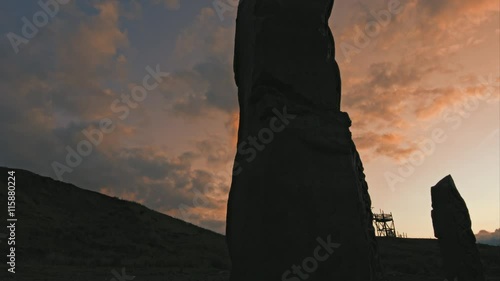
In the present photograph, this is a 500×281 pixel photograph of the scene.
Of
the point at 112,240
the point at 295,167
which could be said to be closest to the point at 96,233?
the point at 112,240

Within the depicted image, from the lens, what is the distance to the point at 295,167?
3549 millimetres

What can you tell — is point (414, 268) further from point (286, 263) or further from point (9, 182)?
point (9, 182)

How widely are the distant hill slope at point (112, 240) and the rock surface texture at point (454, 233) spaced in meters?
5.35

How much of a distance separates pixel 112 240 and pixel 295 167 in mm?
24986

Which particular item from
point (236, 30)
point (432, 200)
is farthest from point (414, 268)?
point (236, 30)

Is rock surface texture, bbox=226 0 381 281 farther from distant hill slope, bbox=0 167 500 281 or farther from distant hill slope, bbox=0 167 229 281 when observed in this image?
distant hill slope, bbox=0 167 229 281

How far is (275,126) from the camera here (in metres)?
3.70

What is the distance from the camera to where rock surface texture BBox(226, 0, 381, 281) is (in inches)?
133

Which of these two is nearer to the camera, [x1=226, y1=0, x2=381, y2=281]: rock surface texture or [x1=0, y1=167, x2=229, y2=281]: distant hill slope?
[x1=226, y1=0, x2=381, y2=281]: rock surface texture

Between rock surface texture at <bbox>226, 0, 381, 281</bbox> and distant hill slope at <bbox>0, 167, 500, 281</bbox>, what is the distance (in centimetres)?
1190

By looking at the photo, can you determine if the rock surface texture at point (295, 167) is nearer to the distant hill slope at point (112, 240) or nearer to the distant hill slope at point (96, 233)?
the distant hill slope at point (112, 240)

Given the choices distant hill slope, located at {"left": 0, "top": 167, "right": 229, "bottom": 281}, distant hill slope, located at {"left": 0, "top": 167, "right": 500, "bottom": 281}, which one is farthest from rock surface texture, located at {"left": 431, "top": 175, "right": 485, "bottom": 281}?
distant hill slope, located at {"left": 0, "top": 167, "right": 229, "bottom": 281}

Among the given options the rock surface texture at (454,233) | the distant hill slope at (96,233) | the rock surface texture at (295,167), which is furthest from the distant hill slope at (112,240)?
the rock surface texture at (295,167)

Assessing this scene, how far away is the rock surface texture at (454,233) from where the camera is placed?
859 cm
